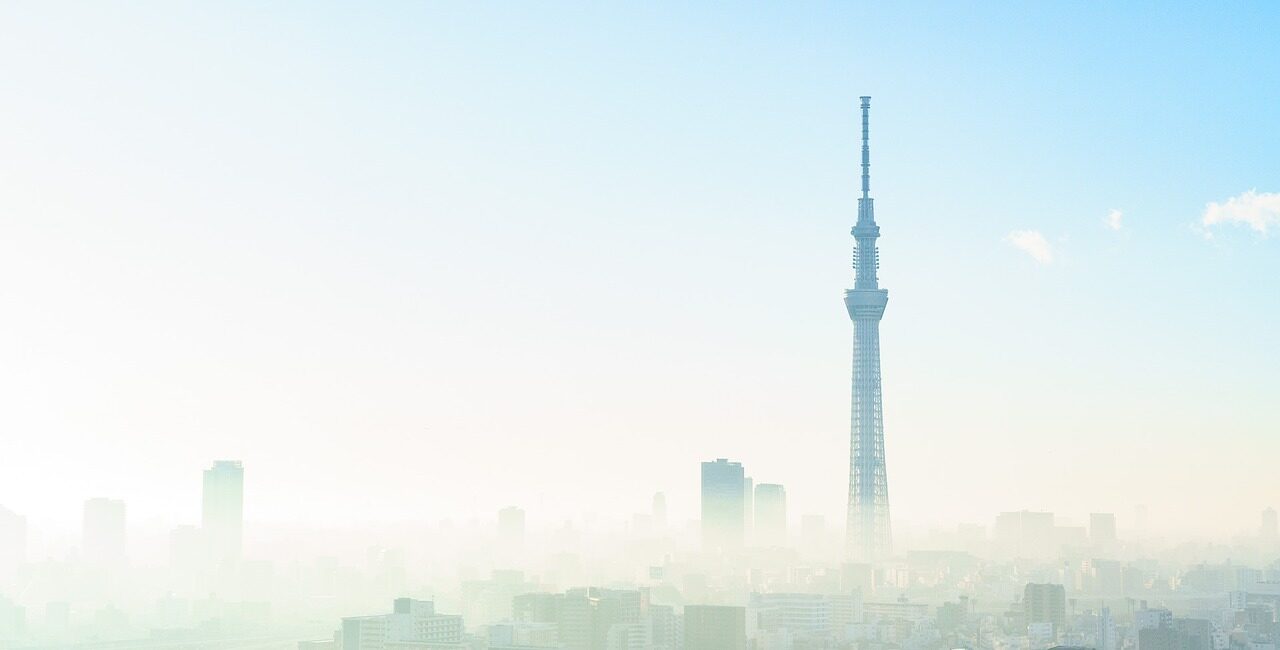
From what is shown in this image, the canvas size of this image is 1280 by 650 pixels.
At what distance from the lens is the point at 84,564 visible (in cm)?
5700

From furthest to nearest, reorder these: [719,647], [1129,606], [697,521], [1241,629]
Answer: [697,521], [1129,606], [1241,629], [719,647]

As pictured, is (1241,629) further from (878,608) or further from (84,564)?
(84,564)

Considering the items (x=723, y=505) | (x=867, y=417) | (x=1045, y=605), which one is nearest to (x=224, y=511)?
(x=723, y=505)

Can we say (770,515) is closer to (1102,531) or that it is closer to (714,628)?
(1102,531)

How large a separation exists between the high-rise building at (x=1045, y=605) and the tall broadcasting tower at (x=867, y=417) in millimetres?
12223

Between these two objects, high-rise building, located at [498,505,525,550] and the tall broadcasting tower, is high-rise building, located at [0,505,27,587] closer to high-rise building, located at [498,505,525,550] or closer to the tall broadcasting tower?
high-rise building, located at [498,505,525,550]

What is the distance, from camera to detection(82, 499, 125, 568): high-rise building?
2210 inches

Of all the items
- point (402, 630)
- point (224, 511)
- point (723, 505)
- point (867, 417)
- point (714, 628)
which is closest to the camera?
point (402, 630)

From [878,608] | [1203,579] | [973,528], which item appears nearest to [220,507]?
[878,608]

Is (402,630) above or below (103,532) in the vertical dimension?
below

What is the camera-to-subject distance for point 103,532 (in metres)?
57.0

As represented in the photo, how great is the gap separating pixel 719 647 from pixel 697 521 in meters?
26.1

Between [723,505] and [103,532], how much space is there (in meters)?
21.7

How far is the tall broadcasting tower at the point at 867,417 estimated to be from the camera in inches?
2363
